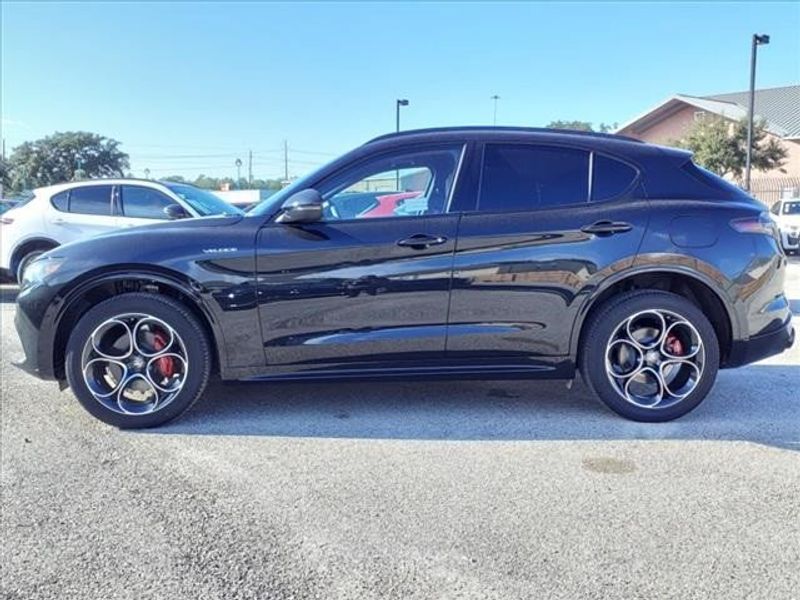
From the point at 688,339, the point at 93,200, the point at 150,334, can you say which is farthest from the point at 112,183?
the point at 688,339

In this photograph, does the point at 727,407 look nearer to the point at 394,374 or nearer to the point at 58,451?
the point at 394,374

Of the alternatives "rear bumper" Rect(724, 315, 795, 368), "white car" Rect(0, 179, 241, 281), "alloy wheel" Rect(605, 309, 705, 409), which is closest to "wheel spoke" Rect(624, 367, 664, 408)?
"alloy wheel" Rect(605, 309, 705, 409)

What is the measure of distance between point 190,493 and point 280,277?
129 cm

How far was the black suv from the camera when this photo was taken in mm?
3725

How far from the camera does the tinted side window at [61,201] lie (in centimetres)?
867

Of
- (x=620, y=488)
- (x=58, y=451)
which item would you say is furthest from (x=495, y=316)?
(x=58, y=451)

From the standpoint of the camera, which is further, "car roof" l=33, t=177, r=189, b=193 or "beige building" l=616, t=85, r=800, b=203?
"beige building" l=616, t=85, r=800, b=203

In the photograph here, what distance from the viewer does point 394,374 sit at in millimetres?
3852

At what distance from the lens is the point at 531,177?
3.91 meters

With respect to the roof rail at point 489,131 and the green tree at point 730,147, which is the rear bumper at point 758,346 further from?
the green tree at point 730,147

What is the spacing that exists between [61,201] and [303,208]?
21.5 feet

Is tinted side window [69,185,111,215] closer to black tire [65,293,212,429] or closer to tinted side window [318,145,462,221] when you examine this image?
black tire [65,293,212,429]

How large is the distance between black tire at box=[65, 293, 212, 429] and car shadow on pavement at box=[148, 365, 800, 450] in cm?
16

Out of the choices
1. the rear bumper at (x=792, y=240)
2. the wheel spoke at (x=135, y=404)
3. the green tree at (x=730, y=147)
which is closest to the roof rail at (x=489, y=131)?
the wheel spoke at (x=135, y=404)
